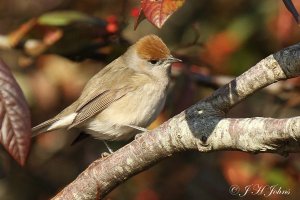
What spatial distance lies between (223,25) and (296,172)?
193 cm

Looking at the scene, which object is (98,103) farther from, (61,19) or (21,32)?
(21,32)

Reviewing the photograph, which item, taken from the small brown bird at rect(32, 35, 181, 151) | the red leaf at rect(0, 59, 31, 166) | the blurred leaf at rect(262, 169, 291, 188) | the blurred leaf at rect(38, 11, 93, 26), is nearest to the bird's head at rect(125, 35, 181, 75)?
the small brown bird at rect(32, 35, 181, 151)

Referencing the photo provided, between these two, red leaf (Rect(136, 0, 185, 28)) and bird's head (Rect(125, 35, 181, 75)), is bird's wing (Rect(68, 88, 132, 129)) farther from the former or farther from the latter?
red leaf (Rect(136, 0, 185, 28))

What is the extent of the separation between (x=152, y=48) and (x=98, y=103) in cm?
73

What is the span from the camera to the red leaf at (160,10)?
269 centimetres

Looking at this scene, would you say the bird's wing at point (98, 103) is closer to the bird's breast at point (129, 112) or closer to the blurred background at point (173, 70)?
the bird's breast at point (129, 112)

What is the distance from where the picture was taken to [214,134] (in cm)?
314

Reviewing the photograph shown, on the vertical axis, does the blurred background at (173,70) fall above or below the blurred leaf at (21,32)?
below

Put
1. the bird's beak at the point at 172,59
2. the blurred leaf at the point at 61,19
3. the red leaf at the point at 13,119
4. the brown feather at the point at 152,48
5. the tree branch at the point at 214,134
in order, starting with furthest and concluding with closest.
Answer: the brown feather at the point at 152,48, the bird's beak at the point at 172,59, the blurred leaf at the point at 61,19, the tree branch at the point at 214,134, the red leaf at the point at 13,119

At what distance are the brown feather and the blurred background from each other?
19 cm

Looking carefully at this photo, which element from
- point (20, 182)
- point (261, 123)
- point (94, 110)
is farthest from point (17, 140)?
point (20, 182)

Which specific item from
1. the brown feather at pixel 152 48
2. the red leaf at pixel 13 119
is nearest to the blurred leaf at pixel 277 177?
the brown feather at pixel 152 48

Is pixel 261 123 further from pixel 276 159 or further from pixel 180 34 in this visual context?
pixel 180 34

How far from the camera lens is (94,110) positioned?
554 centimetres
